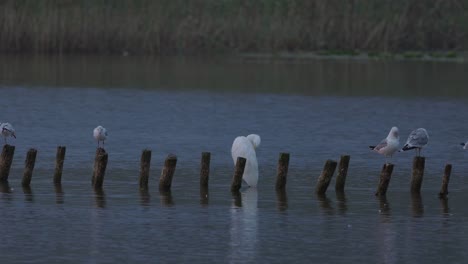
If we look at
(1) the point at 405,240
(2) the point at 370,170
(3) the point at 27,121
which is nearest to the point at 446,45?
(3) the point at 27,121

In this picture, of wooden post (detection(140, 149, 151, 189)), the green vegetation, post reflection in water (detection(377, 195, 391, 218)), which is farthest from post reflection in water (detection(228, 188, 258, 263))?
the green vegetation

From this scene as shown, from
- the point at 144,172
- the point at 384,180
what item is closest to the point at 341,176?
the point at 384,180

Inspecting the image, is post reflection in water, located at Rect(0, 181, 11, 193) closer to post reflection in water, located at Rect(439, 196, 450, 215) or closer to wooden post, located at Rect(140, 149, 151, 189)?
wooden post, located at Rect(140, 149, 151, 189)

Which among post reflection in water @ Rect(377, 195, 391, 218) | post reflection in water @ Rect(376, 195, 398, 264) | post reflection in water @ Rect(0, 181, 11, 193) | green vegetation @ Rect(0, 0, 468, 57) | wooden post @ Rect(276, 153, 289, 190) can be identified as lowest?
post reflection in water @ Rect(376, 195, 398, 264)

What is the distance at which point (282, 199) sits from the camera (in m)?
20.5

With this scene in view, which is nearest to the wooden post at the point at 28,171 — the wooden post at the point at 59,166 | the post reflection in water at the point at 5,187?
the post reflection in water at the point at 5,187

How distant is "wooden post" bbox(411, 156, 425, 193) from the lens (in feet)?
67.7

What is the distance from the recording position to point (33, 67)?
50.8 meters

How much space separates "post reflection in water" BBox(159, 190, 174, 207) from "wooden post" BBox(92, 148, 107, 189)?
888 mm

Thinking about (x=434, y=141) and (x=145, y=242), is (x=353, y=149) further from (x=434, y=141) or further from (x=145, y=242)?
(x=145, y=242)

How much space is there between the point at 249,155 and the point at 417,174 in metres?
2.50

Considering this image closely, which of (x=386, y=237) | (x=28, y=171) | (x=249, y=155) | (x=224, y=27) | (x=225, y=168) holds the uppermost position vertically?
(x=224, y=27)

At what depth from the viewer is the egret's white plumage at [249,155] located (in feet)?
70.3

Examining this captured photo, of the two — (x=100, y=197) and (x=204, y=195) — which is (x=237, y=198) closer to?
(x=204, y=195)
